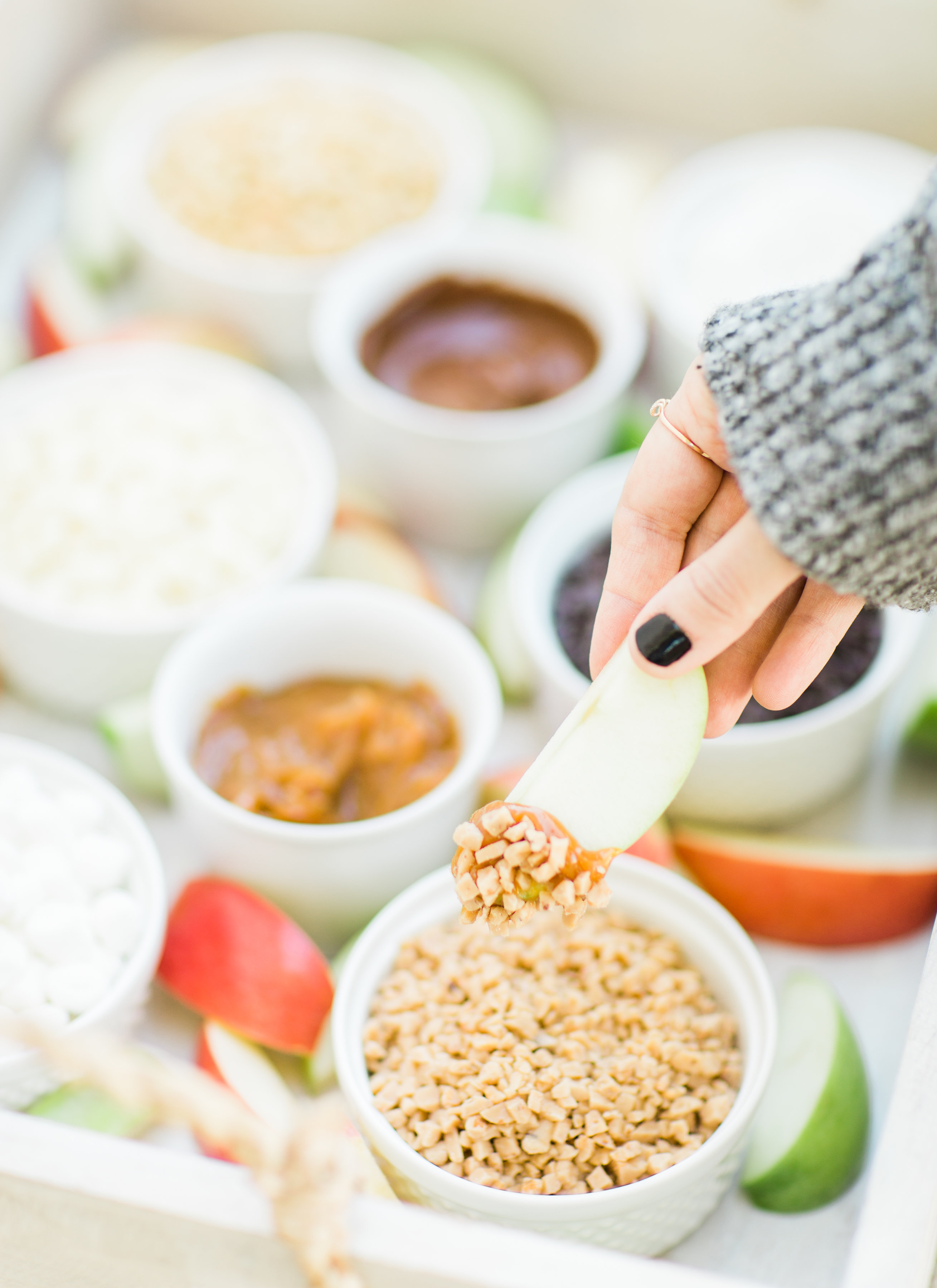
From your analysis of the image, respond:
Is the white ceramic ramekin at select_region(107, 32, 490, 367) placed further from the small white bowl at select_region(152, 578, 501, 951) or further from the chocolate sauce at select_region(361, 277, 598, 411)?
the small white bowl at select_region(152, 578, 501, 951)

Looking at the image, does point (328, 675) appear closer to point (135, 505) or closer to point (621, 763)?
point (135, 505)

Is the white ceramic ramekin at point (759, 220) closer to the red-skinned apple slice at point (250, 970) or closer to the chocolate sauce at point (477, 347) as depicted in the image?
the chocolate sauce at point (477, 347)

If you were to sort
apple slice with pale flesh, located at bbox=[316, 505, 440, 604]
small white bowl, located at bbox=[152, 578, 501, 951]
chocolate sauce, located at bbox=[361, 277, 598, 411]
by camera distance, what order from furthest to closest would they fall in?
chocolate sauce, located at bbox=[361, 277, 598, 411] → apple slice with pale flesh, located at bbox=[316, 505, 440, 604] → small white bowl, located at bbox=[152, 578, 501, 951]

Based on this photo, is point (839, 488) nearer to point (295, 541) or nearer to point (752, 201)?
point (295, 541)

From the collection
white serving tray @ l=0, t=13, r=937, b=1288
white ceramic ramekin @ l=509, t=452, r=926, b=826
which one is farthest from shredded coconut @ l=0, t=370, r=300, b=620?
white serving tray @ l=0, t=13, r=937, b=1288

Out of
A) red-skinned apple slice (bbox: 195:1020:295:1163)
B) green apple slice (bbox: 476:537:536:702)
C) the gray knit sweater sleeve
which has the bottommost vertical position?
red-skinned apple slice (bbox: 195:1020:295:1163)
